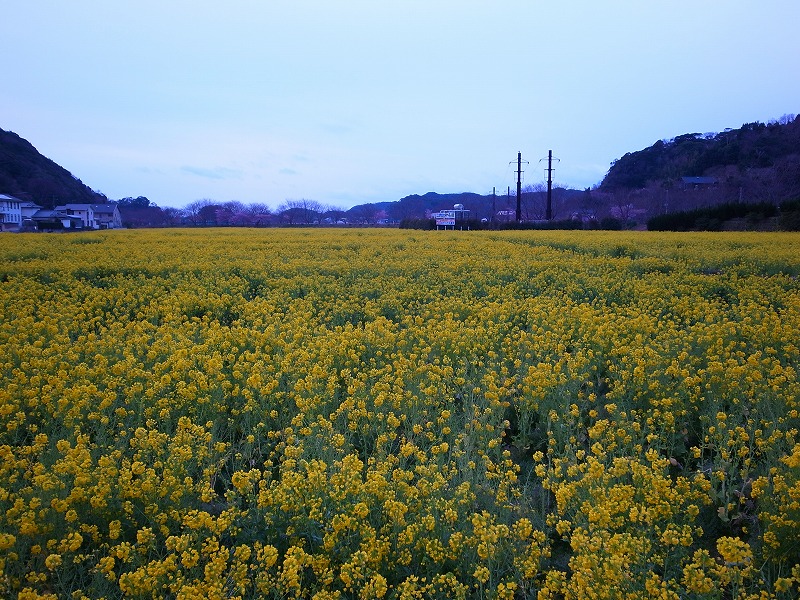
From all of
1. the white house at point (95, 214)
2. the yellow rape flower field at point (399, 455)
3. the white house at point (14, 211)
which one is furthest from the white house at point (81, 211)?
the yellow rape flower field at point (399, 455)

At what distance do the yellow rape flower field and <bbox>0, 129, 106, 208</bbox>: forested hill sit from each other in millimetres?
89199

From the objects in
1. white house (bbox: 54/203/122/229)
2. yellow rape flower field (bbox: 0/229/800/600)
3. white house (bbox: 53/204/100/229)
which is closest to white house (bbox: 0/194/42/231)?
white house (bbox: 53/204/100/229)

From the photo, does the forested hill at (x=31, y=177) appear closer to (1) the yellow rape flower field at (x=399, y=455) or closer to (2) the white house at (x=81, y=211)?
(2) the white house at (x=81, y=211)

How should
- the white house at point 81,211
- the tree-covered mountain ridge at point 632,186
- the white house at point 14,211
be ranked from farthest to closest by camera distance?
the white house at point 81,211, the white house at point 14,211, the tree-covered mountain ridge at point 632,186

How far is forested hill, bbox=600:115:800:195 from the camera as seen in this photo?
180 ft

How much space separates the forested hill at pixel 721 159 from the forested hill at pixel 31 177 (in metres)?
85.8

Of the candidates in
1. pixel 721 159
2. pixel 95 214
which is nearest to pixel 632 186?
pixel 721 159

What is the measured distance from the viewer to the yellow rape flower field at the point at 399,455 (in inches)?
109

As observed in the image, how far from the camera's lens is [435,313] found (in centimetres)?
859

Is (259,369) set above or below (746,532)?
above

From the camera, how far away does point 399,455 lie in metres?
4.01

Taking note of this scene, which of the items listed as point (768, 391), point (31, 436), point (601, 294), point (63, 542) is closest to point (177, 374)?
point (31, 436)

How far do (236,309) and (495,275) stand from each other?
6067 millimetres

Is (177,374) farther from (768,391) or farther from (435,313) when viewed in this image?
(768,391)
